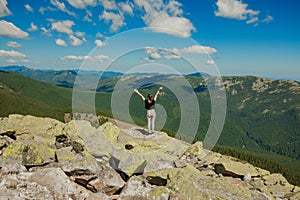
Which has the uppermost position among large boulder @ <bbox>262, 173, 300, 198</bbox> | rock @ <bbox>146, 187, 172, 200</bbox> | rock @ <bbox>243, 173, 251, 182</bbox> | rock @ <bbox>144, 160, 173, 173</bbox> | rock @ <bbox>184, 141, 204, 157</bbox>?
rock @ <bbox>146, 187, 172, 200</bbox>

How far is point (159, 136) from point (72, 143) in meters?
7.44

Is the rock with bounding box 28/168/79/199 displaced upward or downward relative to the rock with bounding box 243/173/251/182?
upward

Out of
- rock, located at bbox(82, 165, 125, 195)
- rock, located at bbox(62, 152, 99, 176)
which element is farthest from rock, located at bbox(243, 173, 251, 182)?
rock, located at bbox(62, 152, 99, 176)

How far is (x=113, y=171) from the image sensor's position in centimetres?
1439

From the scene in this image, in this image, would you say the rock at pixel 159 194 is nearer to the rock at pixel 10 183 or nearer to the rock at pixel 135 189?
the rock at pixel 135 189

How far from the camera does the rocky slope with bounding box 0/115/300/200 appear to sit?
11180mm

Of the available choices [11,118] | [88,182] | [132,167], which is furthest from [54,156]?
[11,118]

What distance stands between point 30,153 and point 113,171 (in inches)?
180

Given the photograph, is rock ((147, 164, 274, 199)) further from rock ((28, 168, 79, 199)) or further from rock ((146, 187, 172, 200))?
rock ((28, 168, 79, 199))

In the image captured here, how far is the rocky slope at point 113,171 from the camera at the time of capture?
11180 millimetres

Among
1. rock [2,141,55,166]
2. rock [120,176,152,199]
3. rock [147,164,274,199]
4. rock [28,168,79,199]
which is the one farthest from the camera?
rock [2,141,55,166]

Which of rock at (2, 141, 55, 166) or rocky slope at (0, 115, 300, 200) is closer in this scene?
rocky slope at (0, 115, 300, 200)

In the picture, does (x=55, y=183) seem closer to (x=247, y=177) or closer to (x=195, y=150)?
(x=195, y=150)

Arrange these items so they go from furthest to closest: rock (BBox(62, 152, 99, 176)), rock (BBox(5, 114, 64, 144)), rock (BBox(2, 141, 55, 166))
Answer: rock (BBox(5, 114, 64, 144)) < rock (BBox(2, 141, 55, 166)) < rock (BBox(62, 152, 99, 176))
